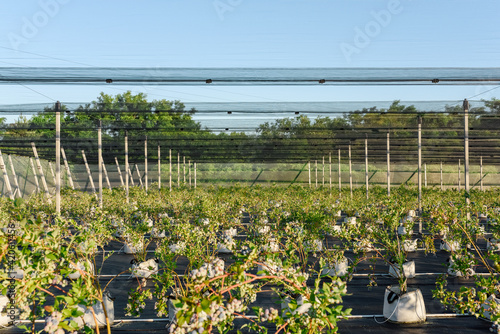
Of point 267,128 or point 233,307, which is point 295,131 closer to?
point 267,128

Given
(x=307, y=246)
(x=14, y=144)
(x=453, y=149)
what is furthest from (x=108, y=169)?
(x=307, y=246)

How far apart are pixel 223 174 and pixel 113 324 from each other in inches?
1031

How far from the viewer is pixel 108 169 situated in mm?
29891

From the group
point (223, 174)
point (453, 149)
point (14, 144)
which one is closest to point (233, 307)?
point (14, 144)

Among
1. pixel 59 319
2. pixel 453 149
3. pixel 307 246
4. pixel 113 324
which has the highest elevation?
pixel 453 149

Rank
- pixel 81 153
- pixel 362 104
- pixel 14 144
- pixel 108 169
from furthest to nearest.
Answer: pixel 108 169, pixel 81 153, pixel 14 144, pixel 362 104

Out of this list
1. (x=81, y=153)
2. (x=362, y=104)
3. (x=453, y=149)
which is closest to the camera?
(x=362, y=104)

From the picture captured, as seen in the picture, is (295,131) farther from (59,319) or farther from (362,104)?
(59,319)

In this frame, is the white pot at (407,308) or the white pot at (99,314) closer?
the white pot at (99,314)

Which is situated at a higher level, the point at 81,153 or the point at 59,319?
the point at 81,153

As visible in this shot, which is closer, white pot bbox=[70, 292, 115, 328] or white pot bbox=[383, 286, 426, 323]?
white pot bbox=[70, 292, 115, 328]

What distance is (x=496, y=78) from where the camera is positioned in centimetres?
809

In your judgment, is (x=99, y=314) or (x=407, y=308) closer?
(x=99, y=314)

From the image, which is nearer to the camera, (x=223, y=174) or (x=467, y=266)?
(x=467, y=266)
